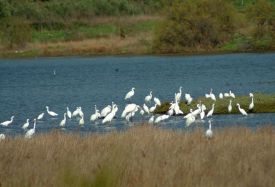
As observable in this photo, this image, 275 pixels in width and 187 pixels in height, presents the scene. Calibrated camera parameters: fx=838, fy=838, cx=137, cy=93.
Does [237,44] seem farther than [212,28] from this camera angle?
No

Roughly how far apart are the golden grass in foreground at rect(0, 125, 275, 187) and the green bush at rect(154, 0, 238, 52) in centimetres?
6401

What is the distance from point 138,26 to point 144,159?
7744 cm

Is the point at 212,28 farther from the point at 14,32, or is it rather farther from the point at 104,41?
the point at 14,32

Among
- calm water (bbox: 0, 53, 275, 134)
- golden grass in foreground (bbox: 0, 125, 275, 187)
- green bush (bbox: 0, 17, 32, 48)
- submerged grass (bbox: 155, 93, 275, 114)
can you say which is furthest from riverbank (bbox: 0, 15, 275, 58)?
golden grass in foreground (bbox: 0, 125, 275, 187)

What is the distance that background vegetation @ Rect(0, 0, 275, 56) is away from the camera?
81750 mm

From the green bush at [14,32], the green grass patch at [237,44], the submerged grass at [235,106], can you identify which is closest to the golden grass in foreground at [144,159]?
the submerged grass at [235,106]

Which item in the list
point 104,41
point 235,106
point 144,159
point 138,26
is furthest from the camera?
point 138,26

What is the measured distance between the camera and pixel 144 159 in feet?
46.8

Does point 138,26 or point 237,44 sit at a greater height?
point 138,26

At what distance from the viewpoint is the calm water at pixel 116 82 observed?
3288 centimetres

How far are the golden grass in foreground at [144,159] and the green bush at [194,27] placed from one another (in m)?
64.0

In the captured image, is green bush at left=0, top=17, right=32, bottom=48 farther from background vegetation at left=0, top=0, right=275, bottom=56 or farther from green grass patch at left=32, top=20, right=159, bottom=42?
green grass patch at left=32, top=20, right=159, bottom=42

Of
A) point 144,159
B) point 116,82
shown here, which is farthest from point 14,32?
point 144,159

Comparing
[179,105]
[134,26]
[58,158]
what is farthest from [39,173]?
[134,26]
